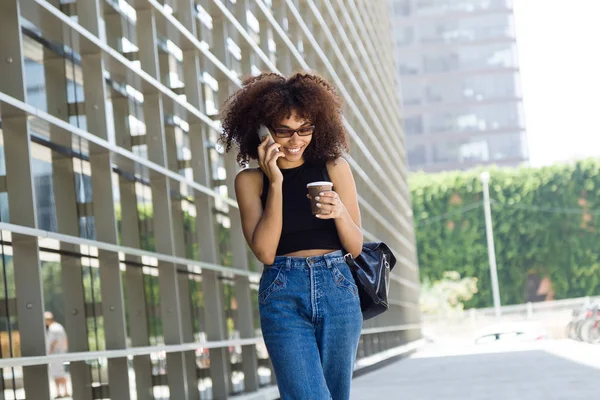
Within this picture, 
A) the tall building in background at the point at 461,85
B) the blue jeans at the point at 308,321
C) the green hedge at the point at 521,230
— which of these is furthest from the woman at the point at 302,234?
the tall building in background at the point at 461,85

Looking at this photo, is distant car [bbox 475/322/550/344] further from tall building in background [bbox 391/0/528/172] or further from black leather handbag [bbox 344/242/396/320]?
tall building in background [bbox 391/0/528/172]

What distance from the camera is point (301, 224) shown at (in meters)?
3.58

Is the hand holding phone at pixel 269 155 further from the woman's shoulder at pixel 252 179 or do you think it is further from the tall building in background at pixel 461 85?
the tall building in background at pixel 461 85

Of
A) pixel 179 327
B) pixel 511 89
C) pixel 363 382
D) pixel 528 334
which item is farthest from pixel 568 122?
pixel 179 327

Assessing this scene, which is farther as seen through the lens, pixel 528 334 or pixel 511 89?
pixel 511 89

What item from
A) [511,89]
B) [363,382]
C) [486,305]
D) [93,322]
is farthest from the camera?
[511,89]

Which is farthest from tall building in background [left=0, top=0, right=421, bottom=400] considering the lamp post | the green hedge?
the green hedge

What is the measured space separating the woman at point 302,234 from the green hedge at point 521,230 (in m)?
41.9

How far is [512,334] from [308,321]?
28.4 meters

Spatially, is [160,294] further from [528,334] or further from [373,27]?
[528,334]

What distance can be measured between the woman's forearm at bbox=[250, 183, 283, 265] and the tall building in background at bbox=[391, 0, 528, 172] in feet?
259

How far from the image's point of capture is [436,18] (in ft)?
275

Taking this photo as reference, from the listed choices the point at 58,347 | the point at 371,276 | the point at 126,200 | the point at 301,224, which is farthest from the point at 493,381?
the point at 301,224

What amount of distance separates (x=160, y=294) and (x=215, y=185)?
78.5 inches
